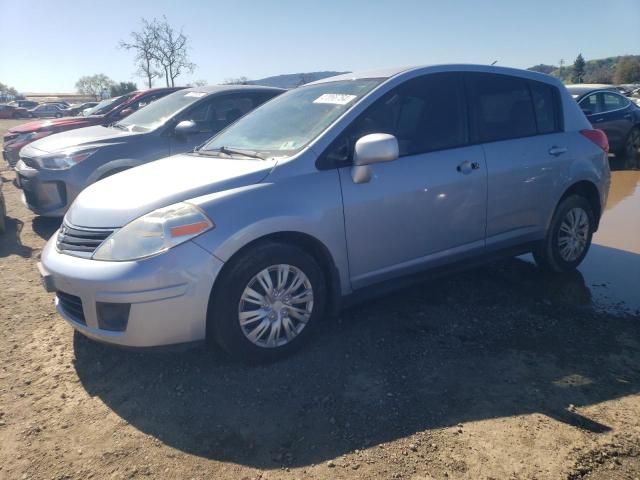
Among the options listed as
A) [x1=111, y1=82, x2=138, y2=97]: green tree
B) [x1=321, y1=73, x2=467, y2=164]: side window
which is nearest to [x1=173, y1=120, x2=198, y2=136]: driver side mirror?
[x1=321, y1=73, x2=467, y2=164]: side window

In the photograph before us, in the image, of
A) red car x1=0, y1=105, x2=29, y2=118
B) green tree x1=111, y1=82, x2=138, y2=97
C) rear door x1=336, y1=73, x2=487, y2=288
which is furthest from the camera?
green tree x1=111, y1=82, x2=138, y2=97

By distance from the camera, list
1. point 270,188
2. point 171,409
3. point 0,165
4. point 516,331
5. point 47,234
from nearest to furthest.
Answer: point 171,409, point 270,188, point 516,331, point 47,234, point 0,165

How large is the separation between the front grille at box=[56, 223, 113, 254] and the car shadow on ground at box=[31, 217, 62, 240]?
3196 mm

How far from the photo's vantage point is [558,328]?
3469 mm

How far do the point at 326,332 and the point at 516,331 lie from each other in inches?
52.9

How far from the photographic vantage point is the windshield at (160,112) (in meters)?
6.40

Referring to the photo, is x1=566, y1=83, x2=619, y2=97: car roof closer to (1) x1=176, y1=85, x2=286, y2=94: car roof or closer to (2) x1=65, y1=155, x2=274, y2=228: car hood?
(1) x1=176, y1=85, x2=286, y2=94: car roof

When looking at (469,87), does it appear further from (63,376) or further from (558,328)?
(63,376)

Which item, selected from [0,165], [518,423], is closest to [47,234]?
[518,423]

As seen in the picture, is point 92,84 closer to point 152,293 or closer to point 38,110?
point 38,110

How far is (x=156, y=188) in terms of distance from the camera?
10.1ft

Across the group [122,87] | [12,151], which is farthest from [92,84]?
[12,151]

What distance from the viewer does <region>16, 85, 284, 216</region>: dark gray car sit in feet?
18.8

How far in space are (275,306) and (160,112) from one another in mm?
4659
